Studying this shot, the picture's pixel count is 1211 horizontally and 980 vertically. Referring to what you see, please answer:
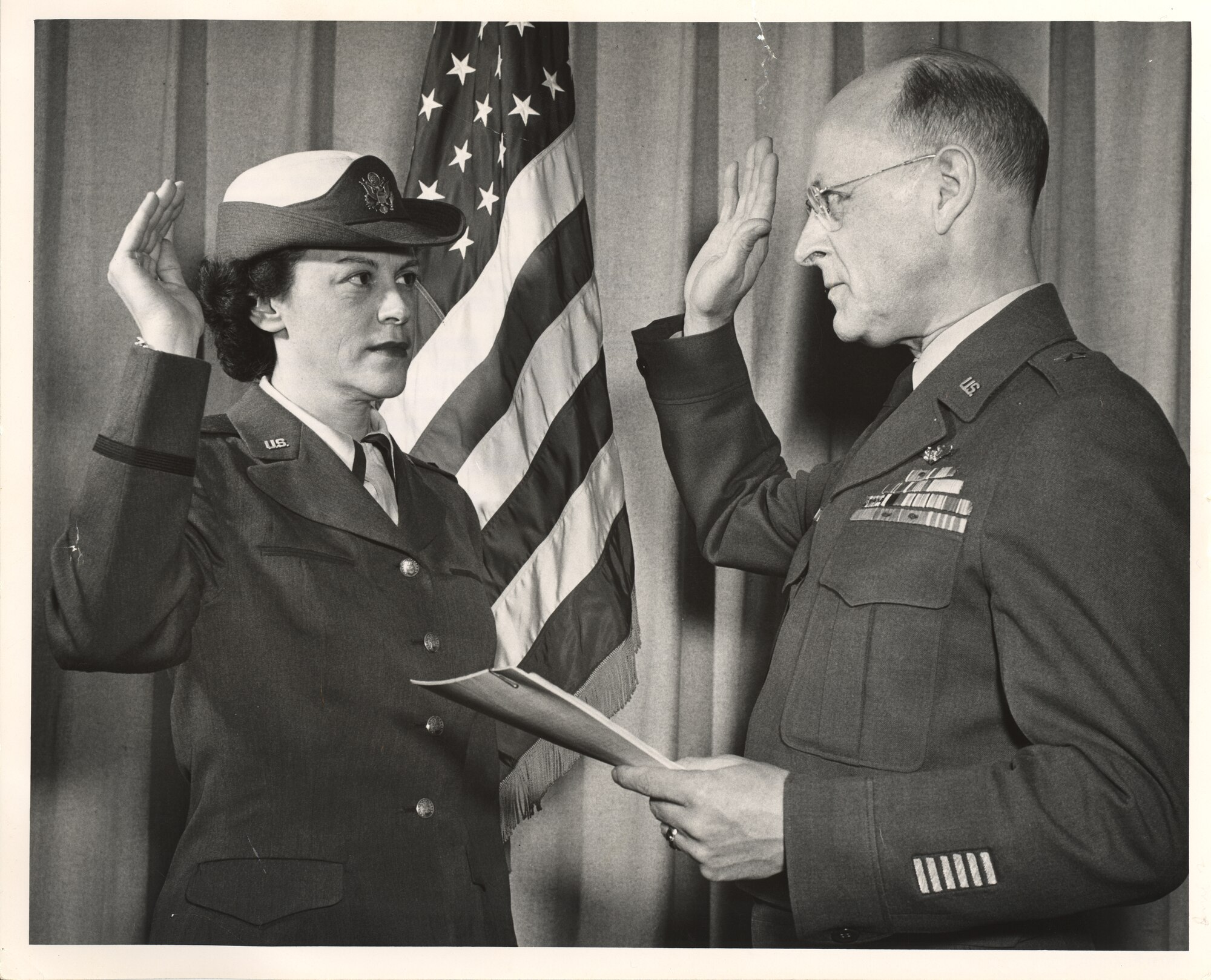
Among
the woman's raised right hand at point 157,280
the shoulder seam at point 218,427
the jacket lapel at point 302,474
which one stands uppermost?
the woman's raised right hand at point 157,280

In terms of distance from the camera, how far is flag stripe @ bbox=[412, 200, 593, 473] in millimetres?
2102

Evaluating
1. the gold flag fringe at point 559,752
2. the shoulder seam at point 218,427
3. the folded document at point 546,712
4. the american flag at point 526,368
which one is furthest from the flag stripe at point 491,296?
the folded document at point 546,712

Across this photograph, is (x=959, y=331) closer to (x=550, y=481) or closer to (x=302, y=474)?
(x=550, y=481)

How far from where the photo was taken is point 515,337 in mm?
2152

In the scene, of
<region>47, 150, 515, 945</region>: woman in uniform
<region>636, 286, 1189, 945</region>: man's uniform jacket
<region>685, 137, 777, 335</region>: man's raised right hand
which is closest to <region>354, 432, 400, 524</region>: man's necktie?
<region>47, 150, 515, 945</region>: woman in uniform

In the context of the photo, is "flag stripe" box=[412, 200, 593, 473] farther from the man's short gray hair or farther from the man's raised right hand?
the man's short gray hair

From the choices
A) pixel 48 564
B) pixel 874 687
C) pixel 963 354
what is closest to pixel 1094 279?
pixel 963 354

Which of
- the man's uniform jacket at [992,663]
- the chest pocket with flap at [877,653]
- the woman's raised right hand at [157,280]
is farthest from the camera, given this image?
the woman's raised right hand at [157,280]

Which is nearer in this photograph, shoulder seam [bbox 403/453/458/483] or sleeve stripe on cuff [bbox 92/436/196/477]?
sleeve stripe on cuff [bbox 92/436/196/477]

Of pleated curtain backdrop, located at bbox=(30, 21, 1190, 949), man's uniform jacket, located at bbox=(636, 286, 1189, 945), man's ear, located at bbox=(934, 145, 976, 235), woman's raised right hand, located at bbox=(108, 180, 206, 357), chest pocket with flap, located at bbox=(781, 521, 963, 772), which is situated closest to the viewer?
man's uniform jacket, located at bbox=(636, 286, 1189, 945)

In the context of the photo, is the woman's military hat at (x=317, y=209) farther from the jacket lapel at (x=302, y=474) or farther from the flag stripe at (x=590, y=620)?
the flag stripe at (x=590, y=620)

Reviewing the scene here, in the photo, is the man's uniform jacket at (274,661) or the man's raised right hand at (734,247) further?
the man's raised right hand at (734,247)

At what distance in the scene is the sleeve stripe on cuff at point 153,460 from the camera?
6.03 feet

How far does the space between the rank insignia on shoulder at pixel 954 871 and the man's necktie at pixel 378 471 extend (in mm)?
968
